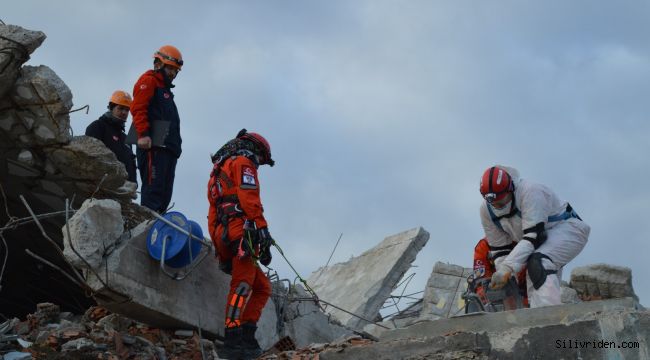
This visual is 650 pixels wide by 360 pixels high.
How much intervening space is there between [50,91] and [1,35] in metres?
0.60

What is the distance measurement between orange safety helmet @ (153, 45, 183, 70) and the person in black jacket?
69cm

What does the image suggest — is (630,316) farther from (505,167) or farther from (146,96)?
(146,96)

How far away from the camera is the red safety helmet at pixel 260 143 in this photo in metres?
8.52

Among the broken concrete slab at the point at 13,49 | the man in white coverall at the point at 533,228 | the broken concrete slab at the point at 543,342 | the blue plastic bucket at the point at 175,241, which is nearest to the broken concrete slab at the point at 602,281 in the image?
the man in white coverall at the point at 533,228

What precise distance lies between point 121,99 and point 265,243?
9.69ft

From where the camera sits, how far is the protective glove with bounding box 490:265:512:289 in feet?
25.8

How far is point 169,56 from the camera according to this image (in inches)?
379

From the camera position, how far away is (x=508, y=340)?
17.9 ft

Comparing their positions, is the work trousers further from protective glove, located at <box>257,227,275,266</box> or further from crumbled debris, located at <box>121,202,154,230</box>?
protective glove, located at <box>257,227,275,266</box>

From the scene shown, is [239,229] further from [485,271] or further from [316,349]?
[485,271]

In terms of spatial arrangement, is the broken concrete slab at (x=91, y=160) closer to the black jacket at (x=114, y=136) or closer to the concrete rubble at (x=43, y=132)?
the concrete rubble at (x=43, y=132)

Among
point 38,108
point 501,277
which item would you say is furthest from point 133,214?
point 501,277

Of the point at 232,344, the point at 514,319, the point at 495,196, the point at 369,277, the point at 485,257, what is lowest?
the point at 514,319

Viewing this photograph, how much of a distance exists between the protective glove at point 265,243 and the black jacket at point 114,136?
2.42 m
